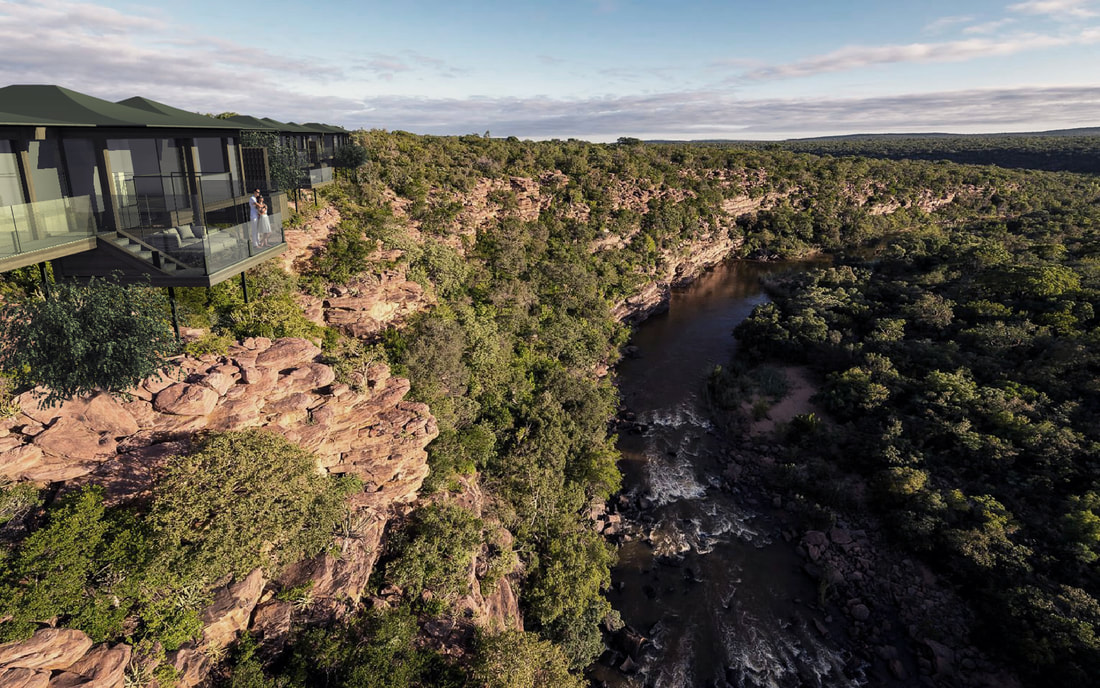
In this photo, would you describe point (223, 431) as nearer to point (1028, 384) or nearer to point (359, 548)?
point (359, 548)

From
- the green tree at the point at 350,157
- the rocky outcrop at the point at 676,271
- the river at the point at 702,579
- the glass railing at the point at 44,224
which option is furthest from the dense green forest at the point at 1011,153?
the glass railing at the point at 44,224

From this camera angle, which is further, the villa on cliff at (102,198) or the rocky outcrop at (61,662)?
the villa on cliff at (102,198)

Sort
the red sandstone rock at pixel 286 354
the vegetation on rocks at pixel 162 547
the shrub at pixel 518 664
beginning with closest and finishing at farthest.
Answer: the vegetation on rocks at pixel 162 547
the shrub at pixel 518 664
the red sandstone rock at pixel 286 354

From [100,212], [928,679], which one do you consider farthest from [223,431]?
[928,679]

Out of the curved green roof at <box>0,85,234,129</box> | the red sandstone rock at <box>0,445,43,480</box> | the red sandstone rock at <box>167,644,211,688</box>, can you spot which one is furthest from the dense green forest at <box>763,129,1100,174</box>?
the red sandstone rock at <box>0,445,43,480</box>

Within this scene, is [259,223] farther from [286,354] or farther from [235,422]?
[235,422]

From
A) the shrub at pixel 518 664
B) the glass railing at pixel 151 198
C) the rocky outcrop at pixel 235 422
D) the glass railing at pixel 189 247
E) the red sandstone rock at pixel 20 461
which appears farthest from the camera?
the shrub at pixel 518 664

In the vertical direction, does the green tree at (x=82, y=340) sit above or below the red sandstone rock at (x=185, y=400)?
above

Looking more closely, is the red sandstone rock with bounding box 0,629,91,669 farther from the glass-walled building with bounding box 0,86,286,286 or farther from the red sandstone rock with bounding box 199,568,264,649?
the glass-walled building with bounding box 0,86,286,286

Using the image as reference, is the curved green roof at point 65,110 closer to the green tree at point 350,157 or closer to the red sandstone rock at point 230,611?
the red sandstone rock at point 230,611
